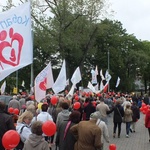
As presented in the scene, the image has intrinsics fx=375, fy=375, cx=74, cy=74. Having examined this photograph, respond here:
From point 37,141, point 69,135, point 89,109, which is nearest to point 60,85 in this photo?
point 89,109

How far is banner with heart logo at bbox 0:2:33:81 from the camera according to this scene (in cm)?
749

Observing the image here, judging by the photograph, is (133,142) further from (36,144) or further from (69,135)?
(36,144)

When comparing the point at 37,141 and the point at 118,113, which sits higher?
the point at 118,113

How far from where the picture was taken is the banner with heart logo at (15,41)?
295 inches

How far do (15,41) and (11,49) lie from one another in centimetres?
22

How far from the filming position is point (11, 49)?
761 cm

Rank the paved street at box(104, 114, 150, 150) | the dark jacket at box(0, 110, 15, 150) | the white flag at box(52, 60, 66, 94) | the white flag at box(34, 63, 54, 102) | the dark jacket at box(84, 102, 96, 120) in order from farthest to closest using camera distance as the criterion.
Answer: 1. the dark jacket at box(84, 102, 96, 120)
2. the white flag at box(52, 60, 66, 94)
3. the paved street at box(104, 114, 150, 150)
4. the white flag at box(34, 63, 54, 102)
5. the dark jacket at box(0, 110, 15, 150)

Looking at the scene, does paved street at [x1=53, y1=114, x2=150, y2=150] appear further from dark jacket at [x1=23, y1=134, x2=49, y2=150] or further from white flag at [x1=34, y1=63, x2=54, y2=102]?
dark jacket at [x1=23, y1=134, x2=49, y2=150]

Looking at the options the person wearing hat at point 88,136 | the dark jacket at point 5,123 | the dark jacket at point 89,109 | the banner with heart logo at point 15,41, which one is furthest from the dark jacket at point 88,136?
the dark jacket at point 89,109

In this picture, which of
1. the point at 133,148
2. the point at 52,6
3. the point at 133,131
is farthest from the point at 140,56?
the point at 133,148

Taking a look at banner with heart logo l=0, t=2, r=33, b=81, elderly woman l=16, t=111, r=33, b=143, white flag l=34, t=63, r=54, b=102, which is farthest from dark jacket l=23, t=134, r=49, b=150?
white flag l=34, t=63, r=54, b=102

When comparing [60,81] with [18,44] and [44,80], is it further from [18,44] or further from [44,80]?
[18,44]

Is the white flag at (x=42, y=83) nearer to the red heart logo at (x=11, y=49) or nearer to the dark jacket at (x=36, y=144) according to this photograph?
the red heart logo at (x=11, y=49)

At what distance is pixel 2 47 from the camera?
7.67 meters
